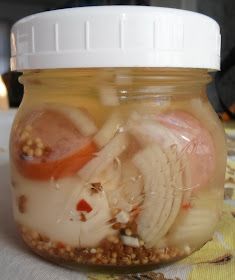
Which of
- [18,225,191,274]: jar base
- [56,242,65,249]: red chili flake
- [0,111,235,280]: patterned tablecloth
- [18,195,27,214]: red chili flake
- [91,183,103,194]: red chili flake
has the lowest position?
[0,111,235,280]: patterned tablecloth

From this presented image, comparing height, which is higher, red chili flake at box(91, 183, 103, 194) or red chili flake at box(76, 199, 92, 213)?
red chili flake at box(91, 183, 103, 194)

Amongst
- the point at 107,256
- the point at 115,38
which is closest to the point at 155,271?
the point at 107,256

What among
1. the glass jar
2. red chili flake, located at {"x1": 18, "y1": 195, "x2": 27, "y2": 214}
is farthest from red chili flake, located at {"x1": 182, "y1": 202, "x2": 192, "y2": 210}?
red chili flake, located at {"x1": 18, "y1": 195, "x2": 27, "y2": 214}

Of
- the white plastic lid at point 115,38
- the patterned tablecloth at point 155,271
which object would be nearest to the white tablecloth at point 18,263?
the patterned tablecloth at point 155,271

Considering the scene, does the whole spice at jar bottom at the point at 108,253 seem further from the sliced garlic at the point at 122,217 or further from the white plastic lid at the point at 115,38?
the white plastic lid at the point at 115,38

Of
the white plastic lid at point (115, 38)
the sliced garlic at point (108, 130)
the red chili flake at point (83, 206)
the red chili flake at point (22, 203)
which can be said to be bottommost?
the red chili flake at point (22, 203)

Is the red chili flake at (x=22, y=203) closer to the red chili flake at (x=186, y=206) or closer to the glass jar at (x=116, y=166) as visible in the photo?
the glass jar at (x=116, y=166)

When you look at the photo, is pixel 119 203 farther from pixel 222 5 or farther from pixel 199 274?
pixel 222 5

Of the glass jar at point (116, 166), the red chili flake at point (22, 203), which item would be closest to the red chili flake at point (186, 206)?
the glass jar at point (116, 166)

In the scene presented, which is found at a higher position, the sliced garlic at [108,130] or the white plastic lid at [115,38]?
the white plastic lid at [115,38]

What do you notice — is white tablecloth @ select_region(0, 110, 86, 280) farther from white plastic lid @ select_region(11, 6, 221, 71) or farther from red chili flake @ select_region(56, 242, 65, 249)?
white plastic lid @ select_region(11, 6, 221, 71)
